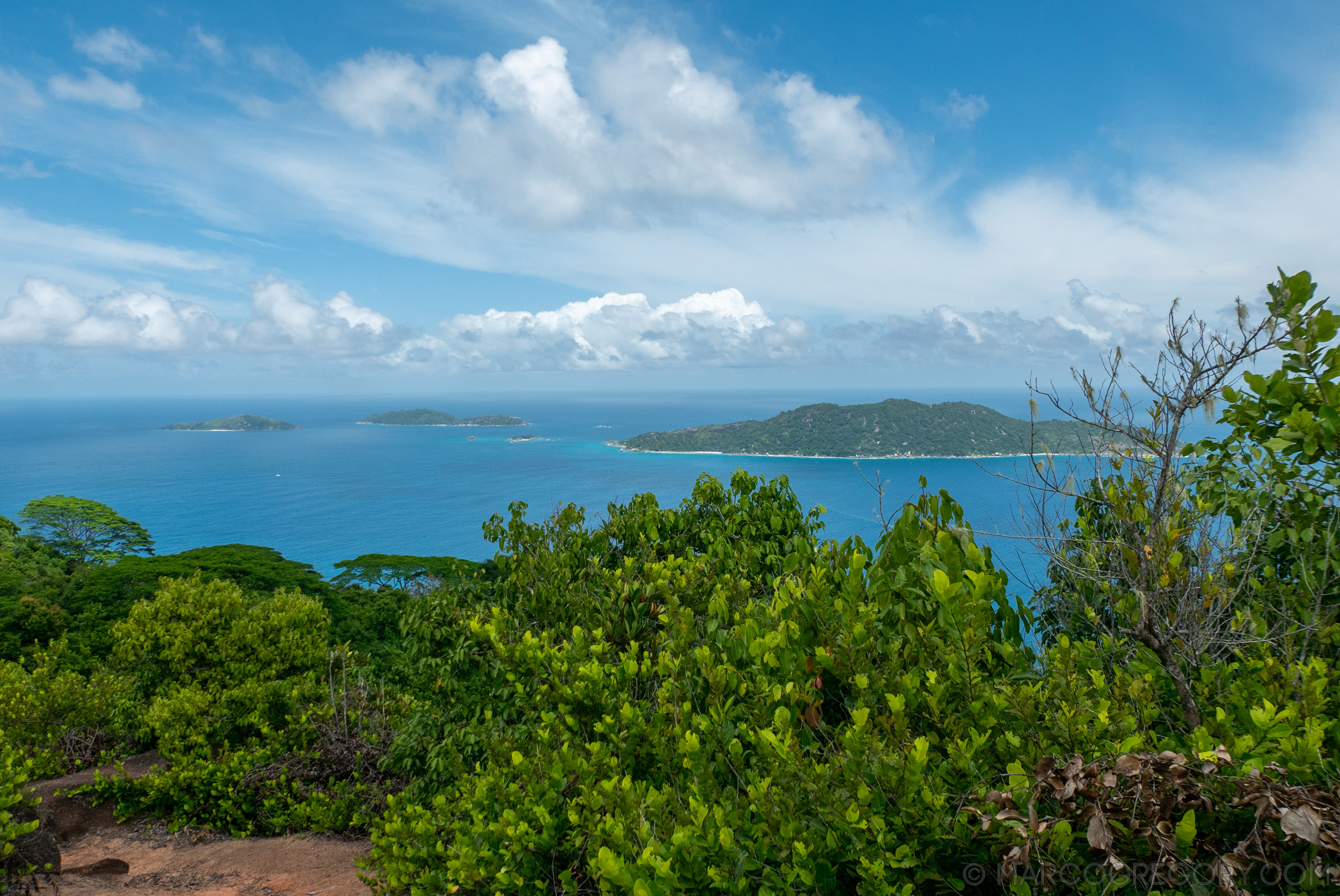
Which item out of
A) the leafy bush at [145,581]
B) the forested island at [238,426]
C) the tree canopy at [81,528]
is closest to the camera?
the leafy bush at [145,581]

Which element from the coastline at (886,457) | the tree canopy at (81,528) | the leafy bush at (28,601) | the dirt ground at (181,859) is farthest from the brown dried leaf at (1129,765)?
the coastline at (886,457)

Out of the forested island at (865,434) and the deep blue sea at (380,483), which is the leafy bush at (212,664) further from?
the forested island at (865,434)

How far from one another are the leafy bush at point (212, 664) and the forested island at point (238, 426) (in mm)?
204524

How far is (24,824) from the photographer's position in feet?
20.0

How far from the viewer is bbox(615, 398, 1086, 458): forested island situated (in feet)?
399

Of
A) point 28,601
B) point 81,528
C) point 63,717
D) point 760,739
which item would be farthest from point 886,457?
point 760,739

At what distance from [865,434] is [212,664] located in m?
125

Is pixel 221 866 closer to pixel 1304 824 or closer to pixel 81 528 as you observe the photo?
pixel 1304 824

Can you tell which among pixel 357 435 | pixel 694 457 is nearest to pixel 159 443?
pixel 357 435

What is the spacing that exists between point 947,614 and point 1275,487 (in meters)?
2.33

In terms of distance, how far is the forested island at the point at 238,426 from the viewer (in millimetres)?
187625

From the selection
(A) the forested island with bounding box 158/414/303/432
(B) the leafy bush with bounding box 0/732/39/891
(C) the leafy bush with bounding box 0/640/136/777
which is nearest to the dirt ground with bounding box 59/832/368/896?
(B) the leafy bush with bounding box 0/732/39/891

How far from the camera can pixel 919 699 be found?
9.07 ft

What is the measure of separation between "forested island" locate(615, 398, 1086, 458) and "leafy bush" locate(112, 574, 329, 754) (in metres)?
117
